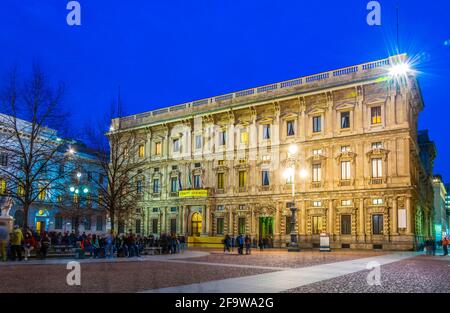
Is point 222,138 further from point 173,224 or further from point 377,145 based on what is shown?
point 377,145

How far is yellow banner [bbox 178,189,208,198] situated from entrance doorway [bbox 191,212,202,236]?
8.21ft

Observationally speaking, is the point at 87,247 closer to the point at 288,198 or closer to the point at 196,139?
the point at 288,198

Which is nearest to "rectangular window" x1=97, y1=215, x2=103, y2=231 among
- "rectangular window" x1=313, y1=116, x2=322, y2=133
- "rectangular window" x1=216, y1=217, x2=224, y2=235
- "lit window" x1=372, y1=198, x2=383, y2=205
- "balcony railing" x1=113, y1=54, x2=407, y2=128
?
"balcony railing" x1=113, y1=54, x2=407, y2=128

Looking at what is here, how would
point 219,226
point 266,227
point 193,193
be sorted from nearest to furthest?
point 266,227
point 219,226
point 193,193

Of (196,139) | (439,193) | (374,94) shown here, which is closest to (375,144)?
(374,94)

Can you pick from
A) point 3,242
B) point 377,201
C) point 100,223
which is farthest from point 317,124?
point 100,223

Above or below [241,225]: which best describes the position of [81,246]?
above

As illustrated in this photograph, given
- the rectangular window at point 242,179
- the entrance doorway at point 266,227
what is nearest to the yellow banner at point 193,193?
the rectangular window at point 242,179

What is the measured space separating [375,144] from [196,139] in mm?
22410

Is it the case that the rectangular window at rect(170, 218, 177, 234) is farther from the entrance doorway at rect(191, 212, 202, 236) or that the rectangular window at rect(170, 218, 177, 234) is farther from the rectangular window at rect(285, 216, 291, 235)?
the rectangular window at rect(285, 216, 291, 235)

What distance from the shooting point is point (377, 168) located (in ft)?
144

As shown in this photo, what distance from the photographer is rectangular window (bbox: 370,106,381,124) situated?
4459 centimetres

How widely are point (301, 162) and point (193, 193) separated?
14.2 m

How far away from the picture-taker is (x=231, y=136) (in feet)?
179
